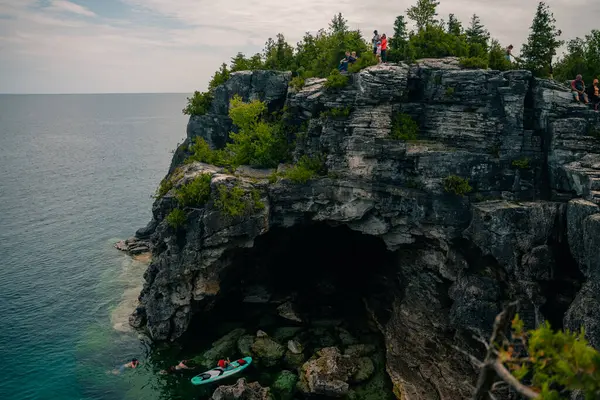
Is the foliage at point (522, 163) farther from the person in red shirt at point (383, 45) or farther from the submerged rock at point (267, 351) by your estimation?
the submerged rock at point (267, 351)

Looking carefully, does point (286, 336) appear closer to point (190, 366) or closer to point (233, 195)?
point (190, 366)

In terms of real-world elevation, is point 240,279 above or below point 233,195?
below

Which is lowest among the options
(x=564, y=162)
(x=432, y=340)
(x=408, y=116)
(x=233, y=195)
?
(x=432, y=340)

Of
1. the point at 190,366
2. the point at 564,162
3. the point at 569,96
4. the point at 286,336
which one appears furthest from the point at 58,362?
the point at 569,96

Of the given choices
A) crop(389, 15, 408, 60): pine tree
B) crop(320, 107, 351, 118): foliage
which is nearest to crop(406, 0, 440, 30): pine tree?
crop(389, 15, 408, 60): pine tree

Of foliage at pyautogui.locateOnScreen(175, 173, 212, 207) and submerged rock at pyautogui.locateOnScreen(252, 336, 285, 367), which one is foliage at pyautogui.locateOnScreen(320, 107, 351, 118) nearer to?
foliage at pyautogui.locateOnScreen(175, 173, 212, 207)

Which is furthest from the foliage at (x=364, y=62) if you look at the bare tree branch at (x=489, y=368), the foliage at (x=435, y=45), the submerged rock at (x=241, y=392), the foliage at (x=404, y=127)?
the bare tree branch at (x=489, y=368)
